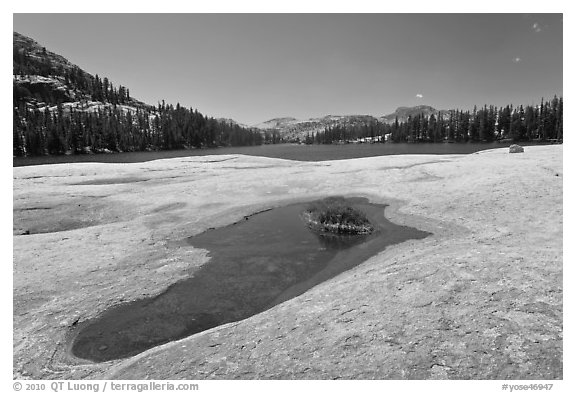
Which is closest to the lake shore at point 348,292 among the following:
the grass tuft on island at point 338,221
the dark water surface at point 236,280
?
the dark water surface at point 236,280

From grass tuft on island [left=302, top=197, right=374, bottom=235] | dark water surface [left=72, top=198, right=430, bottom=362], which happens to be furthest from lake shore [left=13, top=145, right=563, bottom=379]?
grass tuft on island [left=302, top=197, right=374, bottom=235]

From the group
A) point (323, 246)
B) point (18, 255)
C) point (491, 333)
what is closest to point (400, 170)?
point (323, 246)

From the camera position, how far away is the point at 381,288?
31.4 ft

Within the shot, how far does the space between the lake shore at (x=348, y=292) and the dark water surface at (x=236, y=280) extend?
675 millimetres

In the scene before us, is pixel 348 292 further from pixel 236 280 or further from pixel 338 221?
pixel 338 221

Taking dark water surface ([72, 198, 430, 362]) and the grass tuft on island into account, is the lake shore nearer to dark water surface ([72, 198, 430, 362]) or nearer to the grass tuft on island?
dark water surface ([72, 198, 430, 362])

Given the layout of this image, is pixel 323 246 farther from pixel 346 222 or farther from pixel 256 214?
pixel 256 214

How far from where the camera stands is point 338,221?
63.0 ft

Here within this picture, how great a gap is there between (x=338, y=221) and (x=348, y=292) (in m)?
9.65

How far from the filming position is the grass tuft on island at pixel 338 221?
18.5 metres

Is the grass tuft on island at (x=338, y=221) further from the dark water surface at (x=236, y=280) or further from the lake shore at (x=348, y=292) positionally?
the lake shore at (x=348, y=292)

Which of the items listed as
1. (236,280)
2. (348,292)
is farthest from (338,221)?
(348,292)

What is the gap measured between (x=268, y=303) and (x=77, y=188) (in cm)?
2578

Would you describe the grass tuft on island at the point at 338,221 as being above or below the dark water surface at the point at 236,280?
above
